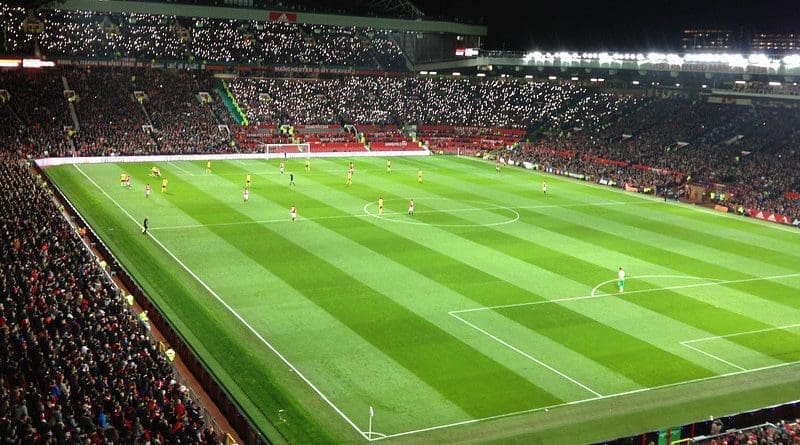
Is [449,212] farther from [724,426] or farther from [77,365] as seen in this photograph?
[77,365]

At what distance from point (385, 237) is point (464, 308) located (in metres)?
12.9

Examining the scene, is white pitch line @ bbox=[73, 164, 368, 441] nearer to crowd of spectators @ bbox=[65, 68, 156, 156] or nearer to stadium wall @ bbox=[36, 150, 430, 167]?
stadium wall @ bbox=[36, 150, 430, 167]

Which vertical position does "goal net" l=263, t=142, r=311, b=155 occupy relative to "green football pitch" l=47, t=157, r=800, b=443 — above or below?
above

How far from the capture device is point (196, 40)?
101 m

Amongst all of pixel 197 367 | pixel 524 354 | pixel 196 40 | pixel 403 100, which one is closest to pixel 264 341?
pixel 197 367

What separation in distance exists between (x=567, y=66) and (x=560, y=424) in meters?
66.2

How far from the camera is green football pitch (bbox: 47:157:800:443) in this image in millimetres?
22875

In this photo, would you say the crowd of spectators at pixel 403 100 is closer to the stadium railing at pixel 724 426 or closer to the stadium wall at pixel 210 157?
the stadium wall at pixel 210 157

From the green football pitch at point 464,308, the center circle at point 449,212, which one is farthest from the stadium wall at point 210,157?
the center circle at point 449,212

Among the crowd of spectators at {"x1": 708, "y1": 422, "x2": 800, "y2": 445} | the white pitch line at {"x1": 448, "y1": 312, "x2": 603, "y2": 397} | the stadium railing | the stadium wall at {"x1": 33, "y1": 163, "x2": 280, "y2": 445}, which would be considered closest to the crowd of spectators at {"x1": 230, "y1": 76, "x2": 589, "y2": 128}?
the stadium wall at {"x1": 33, "y1": 163, "x2": 280, "y2": 445}

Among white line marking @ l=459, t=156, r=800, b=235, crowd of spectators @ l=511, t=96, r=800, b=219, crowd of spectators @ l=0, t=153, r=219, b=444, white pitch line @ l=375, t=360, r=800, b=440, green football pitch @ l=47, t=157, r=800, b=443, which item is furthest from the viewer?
crowd of spectators @ l=511, t=96, r=800, b=219

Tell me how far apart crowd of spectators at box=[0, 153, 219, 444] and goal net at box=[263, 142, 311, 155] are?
172 feet

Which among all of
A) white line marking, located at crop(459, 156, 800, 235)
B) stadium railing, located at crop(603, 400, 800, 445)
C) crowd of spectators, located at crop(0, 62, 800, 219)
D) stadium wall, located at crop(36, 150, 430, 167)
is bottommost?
white line marking, located at crop(459, 156, 800, 235)

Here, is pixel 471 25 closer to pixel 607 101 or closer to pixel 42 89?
pixel 607 101
